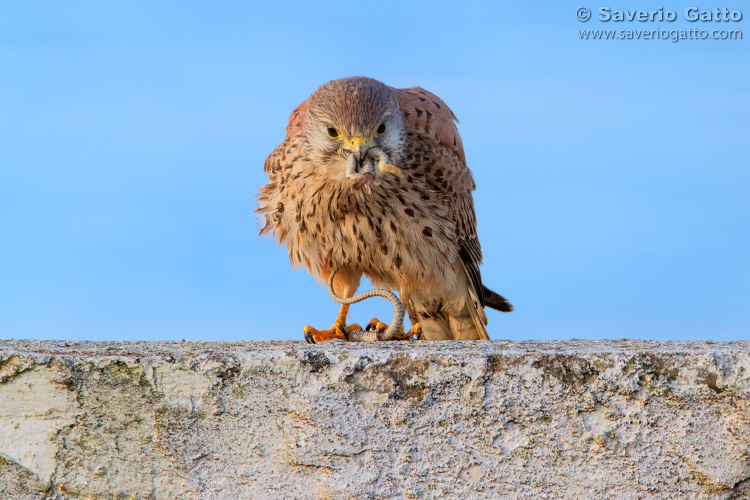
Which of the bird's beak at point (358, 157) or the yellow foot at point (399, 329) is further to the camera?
the yellow foot at point (399, 329)

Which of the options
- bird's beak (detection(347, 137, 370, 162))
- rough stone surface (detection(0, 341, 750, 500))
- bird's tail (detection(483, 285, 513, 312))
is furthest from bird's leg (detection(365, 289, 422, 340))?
rough stone surface (detection(0, 341, 750, 500))

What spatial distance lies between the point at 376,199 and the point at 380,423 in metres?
1.52

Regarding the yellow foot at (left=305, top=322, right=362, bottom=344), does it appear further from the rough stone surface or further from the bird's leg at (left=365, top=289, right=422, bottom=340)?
the rough stone surface

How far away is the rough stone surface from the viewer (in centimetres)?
213

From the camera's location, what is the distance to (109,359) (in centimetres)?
225

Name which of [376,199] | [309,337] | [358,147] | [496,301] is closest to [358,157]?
[358,147]

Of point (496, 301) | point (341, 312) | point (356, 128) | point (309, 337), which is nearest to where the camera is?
point (356, 128)

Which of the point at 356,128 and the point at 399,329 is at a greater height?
the point at 356,128

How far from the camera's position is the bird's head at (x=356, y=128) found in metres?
3.30

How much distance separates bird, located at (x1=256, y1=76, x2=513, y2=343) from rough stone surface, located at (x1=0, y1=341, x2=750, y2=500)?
1261 mm

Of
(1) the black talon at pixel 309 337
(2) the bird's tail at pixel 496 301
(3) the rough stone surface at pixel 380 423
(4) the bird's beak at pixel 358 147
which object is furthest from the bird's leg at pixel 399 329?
(3) the rough stone surface at pixel 380 423

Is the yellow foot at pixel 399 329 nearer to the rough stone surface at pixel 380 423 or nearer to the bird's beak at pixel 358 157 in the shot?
the bird's beak at pixel 358 157

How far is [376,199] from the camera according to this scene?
356 cm

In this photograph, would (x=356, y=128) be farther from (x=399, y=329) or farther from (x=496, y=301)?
(x=496, y=301)
